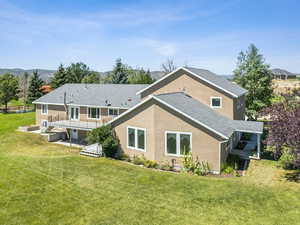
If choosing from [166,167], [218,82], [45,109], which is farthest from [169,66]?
[166,167]

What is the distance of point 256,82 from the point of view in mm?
35812

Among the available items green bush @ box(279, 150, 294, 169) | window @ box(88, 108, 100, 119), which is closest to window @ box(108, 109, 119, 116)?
window @ box(88, 108, 100, 119)

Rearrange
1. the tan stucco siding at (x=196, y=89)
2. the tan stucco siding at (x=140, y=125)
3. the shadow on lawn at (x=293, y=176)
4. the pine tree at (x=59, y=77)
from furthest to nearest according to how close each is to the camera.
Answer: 1. the pine tree at (x=59, y=77)
2. the tan stucco siding at (x=196, y=89)
3. the tan stucco siding at (x=140, y=125)
4. the shadow on lawn at (x=293, y=176)

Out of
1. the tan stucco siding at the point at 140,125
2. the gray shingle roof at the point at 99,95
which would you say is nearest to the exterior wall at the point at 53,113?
the gray shingle roof at the point at 99,95

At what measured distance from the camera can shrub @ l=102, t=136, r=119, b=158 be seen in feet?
69.3

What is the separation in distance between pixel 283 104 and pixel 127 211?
40.3 ft

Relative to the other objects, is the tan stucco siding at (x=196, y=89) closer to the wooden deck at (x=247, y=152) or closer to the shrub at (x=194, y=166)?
the wooden deck at (x=247, y=152)

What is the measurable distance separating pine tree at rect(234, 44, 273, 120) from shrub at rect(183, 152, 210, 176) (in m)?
20.8

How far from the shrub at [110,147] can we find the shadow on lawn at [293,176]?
44.4 ft

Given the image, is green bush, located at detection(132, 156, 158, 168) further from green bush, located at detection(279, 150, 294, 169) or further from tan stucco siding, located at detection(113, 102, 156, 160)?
green bush, located at detection(279, 150, 294, 169)

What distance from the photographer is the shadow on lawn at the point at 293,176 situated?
1598 cm

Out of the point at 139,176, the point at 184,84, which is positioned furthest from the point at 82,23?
the point at 139,176

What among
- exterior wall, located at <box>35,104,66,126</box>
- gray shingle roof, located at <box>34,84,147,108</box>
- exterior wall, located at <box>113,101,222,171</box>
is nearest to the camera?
exterior wall, located at <box>113,101,222,171</box>

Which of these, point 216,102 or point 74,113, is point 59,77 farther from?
point 216,102
